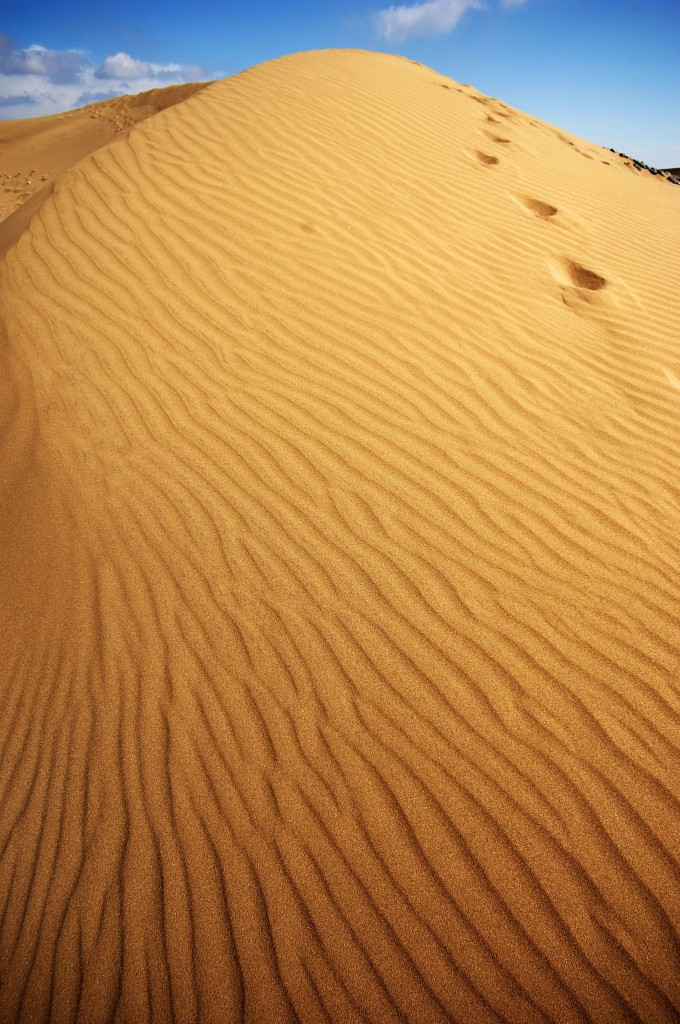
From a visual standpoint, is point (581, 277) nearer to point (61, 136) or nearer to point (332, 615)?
point (332, 615)

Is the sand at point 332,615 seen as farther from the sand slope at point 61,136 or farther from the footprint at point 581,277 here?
the sand slope at point 61,136

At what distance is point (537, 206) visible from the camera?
4.90 metres

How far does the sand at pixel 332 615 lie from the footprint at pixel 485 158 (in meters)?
1.62

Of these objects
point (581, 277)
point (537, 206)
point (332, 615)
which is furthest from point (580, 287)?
point (332, 615)

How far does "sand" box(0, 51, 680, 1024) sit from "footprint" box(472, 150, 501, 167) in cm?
162

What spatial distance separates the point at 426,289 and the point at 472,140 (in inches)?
137

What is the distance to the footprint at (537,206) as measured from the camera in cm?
482

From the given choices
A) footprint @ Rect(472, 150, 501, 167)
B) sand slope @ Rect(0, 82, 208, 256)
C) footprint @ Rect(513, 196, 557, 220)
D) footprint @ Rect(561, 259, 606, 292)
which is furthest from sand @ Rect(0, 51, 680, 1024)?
sand slope @ Rect(0, 82, 208, 256)

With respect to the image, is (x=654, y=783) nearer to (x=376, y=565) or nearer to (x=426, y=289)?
(x=376, y=565)

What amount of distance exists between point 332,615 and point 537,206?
4.62 metres

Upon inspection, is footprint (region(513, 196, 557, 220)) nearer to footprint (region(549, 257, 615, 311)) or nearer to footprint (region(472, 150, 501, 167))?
footprint (region(472, 150, 501, 167))

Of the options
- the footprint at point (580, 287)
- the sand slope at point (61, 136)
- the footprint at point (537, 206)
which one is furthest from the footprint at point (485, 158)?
the sand slope at point (61, 136)

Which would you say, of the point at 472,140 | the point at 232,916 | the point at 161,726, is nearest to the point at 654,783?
the point at 232,916

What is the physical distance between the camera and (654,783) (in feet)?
5.69
